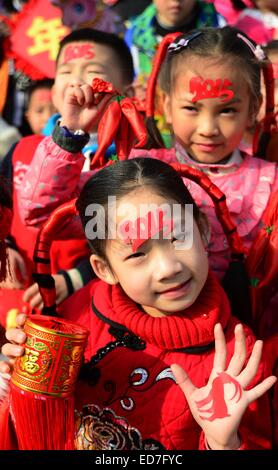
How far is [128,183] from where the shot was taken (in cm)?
171

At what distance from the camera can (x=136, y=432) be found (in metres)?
1.67

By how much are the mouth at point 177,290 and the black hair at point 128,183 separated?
0.67 feet

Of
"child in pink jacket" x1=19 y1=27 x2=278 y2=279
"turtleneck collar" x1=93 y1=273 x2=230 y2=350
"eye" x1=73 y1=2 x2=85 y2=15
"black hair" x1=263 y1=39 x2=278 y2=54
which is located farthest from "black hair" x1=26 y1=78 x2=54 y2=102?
"turtleneck collar" x1=93 y1=273 x2=230 y2=350

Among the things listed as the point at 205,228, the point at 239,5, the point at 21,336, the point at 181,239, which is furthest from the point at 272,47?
the point at 21,336

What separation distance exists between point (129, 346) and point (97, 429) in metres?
0.22

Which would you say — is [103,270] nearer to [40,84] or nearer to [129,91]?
[129,91]

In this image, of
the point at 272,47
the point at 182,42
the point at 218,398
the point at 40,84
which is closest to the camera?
the point at 218,398

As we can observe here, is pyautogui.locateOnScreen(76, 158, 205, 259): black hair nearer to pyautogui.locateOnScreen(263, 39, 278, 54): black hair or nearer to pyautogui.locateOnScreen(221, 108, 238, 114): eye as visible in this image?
pyautogui.locateOnScreen(221, 108, 238, 114): eye

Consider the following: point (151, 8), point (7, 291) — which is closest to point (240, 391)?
point (7, 291)

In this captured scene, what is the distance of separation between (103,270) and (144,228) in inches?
8.4

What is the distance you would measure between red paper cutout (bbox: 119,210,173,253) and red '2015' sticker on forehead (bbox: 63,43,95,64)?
125 cm

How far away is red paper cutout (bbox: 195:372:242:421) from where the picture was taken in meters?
1.47

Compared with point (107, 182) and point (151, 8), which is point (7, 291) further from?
point (151, 8)
